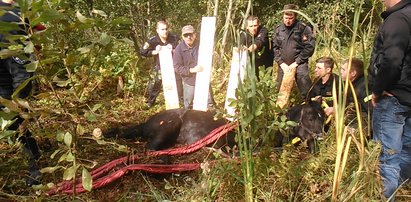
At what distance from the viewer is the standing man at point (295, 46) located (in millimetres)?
4961

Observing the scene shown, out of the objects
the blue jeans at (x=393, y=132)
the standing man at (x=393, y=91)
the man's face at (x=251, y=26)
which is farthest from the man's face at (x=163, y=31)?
the blue jeans at (x=393, y=132)

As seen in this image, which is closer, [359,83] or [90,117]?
[90,117]

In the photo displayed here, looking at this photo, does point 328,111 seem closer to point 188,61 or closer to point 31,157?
point 188,61


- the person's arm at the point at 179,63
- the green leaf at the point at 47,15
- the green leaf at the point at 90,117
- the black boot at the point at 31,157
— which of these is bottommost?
the black boot at the point at 31,157

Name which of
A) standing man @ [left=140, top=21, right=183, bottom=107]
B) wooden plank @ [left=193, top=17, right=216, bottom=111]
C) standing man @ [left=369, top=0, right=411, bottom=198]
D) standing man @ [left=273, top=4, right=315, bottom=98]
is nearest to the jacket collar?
standing man @ [left=369, top=0, right=411, bottom=198]

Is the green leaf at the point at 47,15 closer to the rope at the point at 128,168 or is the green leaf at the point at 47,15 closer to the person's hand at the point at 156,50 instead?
the rope at the point at 128,168

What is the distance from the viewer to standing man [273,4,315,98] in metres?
4.96

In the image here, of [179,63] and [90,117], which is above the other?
[90,117]

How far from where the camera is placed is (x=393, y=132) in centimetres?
250

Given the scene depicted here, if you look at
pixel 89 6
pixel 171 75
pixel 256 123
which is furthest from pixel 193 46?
pixel 89 6

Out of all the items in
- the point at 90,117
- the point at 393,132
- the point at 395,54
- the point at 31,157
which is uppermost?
the point at 395,54

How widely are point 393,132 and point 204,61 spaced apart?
287 cm

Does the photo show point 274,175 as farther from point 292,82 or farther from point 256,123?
point 292,82

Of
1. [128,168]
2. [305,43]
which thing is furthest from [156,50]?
[128,168]
